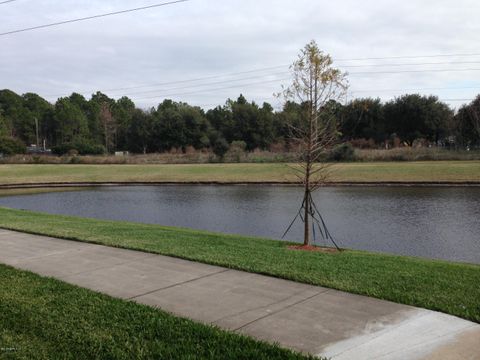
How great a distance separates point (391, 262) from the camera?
8469 mm

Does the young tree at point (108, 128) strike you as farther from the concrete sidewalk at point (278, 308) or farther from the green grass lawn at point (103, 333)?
the green grass lawn at point (103, 333)

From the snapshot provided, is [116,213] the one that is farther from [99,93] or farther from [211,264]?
[99,93]

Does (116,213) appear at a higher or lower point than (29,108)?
lower

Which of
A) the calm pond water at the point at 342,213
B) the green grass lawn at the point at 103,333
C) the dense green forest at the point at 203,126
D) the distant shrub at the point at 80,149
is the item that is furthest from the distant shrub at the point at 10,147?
the green grass lawn at the point at 103,333

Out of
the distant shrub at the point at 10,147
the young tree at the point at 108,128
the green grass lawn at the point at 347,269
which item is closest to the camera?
the green grass lawn at the point at 347,269

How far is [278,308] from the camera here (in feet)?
17.6

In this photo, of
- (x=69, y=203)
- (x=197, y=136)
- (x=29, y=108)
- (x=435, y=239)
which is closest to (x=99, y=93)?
(x=29, y=108)

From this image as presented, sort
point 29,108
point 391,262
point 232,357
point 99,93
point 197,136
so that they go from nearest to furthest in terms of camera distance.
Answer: point 232,357
point 391,262
point 197,136
point 29,108
point 99,93

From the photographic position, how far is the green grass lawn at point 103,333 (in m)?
4.20

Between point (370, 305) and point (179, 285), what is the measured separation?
8.33 feet

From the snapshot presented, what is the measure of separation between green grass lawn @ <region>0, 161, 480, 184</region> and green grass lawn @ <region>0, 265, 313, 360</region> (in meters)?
27.5

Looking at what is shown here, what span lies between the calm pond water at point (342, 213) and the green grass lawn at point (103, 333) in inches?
366

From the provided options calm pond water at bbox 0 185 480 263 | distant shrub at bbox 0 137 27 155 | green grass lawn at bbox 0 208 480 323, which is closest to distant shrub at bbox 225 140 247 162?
calm pond water at bbox 0 185 480 263

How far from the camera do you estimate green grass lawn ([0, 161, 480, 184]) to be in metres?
37.0
